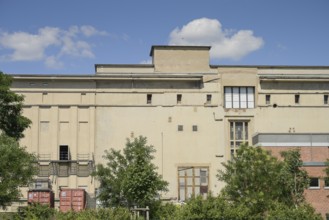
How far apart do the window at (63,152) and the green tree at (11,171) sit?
20.7 meters

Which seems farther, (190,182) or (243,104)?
(243,104)

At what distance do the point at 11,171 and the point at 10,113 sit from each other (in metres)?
9.54

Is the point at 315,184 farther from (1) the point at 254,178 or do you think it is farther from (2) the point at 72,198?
(2) the point at 72,198

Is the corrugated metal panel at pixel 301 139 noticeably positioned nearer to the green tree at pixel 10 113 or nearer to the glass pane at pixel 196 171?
the glass pane at pixel 196 171

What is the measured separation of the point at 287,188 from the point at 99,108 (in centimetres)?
2567

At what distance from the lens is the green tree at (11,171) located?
36156mm

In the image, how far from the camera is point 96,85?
6022 cm

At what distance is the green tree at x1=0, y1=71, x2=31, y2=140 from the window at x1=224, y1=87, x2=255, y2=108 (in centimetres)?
2315

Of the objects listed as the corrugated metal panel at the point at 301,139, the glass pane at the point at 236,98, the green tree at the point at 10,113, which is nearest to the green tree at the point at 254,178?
the corrugated metal panel at the point at 301,139

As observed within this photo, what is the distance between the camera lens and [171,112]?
198 feet

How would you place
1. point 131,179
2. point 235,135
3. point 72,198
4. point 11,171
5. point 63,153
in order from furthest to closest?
point 235,135 < point 63,153 < point 72,198 < point 131,179 < point 11,171

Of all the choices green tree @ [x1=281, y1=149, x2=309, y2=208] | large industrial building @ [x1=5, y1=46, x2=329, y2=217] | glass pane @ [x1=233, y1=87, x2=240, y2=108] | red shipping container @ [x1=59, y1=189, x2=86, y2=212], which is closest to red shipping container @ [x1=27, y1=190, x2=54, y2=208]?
red shipping container @ [x1=59, y1=189, x2=86, y2=212]

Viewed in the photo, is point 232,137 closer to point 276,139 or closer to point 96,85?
point 276,139

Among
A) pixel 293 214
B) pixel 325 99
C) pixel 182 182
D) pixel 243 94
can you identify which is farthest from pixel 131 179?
pixel 325 99
